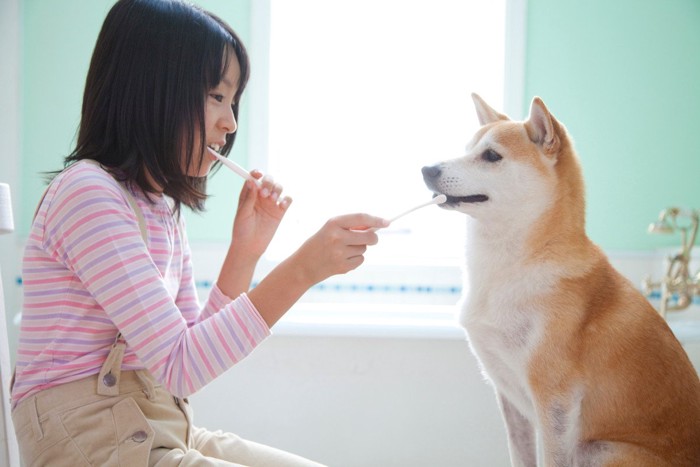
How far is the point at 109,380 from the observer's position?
0.83 m

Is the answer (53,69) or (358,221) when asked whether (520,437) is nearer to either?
(358,221)

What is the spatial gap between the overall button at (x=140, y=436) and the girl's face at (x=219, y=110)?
1.35 feet

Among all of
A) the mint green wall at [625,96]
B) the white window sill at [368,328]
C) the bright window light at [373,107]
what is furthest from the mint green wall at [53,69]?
the mint green wall at [625,96]

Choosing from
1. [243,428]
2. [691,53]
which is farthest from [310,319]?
[691,53]

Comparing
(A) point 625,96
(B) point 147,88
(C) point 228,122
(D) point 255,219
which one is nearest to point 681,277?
(A) point 625,96

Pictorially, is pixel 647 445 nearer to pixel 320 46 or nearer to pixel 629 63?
pixel 629 63

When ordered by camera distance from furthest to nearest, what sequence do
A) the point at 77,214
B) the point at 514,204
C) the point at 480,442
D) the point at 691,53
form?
the point at 691,53, the point at 480,442, the point at 514,204, the point at 77,214

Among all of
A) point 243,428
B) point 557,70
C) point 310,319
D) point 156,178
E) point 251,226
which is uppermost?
point 557,70

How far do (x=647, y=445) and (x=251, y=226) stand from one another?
0.76 m

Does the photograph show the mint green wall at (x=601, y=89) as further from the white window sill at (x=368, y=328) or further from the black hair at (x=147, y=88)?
the black hair at (x=147, y=88)

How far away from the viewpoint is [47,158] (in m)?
2.61

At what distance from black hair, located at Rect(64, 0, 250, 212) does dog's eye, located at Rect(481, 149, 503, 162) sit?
19.9 inches

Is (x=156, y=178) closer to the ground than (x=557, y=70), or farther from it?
closer to the ground

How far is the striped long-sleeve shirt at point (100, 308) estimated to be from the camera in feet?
2.57
